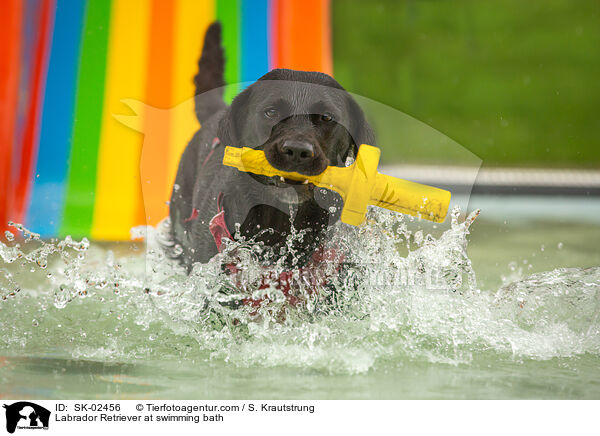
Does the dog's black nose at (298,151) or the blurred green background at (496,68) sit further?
the blurred green background at (496,68)

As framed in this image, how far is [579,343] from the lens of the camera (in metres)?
2.27

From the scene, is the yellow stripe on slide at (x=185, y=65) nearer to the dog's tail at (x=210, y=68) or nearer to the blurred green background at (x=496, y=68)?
the dog's tail at (x=210, y=68)

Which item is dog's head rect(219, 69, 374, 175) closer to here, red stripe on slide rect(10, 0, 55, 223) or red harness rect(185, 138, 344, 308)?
red harness rect(185, 138, 344, 308)

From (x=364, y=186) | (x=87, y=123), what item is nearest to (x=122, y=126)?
(x=87, y=123)

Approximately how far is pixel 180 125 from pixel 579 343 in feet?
7.90

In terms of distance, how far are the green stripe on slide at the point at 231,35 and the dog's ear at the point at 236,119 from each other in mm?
813

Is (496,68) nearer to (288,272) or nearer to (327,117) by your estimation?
(327,117)

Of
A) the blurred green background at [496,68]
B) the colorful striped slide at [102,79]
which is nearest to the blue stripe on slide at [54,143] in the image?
the colorful striped slide at [102,79]

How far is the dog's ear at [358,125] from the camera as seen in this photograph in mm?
2451

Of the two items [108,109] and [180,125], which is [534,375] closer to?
[180,125]

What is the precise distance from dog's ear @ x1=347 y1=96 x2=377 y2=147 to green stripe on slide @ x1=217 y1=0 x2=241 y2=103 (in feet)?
3.27
